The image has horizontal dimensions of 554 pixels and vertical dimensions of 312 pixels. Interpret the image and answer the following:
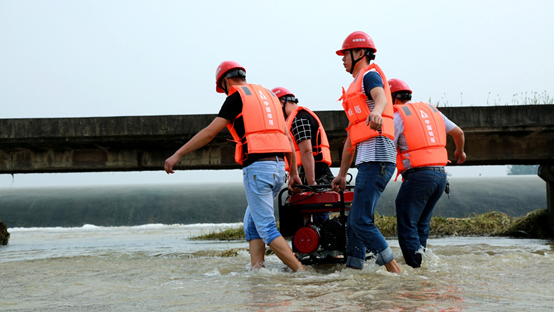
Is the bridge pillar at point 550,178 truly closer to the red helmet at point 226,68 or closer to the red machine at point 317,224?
the red machine at point 317,224

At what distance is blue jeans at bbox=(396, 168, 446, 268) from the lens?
4.98 m

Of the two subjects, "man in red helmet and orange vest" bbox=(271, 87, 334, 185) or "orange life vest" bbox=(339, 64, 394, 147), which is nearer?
"orange life vest" bbox=(339, 64, 394, 147)

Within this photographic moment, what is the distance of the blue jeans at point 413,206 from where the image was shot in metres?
4.98

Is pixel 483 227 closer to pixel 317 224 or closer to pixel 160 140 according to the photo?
pixel 160 140

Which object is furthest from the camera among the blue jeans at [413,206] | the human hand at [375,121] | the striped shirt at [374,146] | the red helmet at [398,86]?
the red helmet at [398,86]

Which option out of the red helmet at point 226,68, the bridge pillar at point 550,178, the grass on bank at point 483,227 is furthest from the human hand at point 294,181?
the bridge pillar at point 550,178

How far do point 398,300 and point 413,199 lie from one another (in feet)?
6.13

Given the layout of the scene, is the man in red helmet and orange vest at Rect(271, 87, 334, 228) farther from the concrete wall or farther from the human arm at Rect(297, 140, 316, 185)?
the concrete wall

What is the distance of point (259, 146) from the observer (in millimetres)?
4750

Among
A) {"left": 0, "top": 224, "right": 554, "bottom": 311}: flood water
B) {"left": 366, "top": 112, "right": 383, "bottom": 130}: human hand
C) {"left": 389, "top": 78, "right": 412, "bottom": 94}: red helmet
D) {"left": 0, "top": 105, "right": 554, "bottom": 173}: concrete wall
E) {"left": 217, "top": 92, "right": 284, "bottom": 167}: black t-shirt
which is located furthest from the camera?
{"left": 0, "top": 105, "right": 554, "bottom": 173}: concrete wall

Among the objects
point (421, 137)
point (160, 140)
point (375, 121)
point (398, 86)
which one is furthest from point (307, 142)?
point (160, 140)

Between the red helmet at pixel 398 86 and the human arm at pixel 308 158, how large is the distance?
100 centimetres

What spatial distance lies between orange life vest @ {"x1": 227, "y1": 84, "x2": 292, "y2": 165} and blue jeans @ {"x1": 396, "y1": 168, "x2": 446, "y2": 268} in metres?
1.15

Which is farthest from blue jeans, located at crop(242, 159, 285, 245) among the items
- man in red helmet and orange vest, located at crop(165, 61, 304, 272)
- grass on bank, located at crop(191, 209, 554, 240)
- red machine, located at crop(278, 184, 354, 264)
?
grass on bank, located at crop(191, 209, 554, 240)
